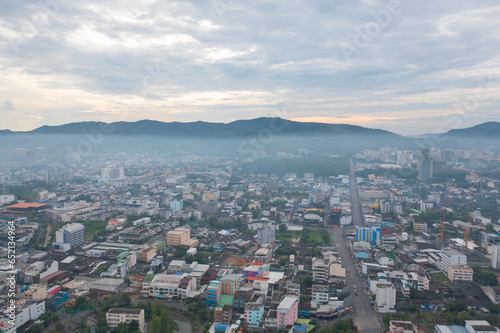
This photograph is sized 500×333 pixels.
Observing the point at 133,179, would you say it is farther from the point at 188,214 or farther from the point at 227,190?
the point at 188,214

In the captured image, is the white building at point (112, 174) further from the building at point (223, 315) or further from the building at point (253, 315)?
the building at point (253, 315)

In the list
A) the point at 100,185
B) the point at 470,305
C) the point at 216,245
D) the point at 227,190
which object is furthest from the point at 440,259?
the point at 100,185

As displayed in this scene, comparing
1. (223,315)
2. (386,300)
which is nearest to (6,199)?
(223,315)

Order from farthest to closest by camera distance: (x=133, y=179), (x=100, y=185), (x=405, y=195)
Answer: (x=133, y=179) → (x=100, y=185) → (x=405, y=195)

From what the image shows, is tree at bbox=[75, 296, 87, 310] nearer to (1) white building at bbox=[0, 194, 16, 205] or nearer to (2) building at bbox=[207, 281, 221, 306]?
(2) building at bbox=[207, 281, 221, 306]

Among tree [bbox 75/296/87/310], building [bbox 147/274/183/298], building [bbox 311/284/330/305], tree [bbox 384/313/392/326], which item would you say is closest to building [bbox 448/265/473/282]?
tree [bbox 384/313/392/326]

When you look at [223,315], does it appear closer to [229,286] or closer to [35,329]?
[229,286]
